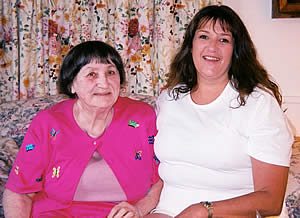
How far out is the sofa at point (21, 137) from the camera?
149cm

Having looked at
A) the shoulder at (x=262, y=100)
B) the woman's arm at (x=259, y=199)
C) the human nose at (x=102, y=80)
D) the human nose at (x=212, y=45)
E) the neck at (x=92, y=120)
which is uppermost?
the human nose at (x=212, y=45)

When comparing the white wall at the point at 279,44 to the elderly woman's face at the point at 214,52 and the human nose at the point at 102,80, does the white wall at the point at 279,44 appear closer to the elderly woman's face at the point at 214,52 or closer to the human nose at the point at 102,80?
the elderly woman's face at the point at 214,52

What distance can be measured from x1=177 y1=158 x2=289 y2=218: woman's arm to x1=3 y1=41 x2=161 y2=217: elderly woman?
0.34 meters

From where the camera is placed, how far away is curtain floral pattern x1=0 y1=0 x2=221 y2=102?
2422mm

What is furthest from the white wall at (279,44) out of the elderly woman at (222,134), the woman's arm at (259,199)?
the woman's arm at (259,199)

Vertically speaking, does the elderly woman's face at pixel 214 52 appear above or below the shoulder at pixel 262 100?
above

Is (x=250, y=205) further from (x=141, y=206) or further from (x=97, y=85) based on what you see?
(x=97, y=85)

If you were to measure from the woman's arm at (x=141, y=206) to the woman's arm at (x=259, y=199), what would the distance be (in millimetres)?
253

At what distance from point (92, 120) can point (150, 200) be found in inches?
17.6

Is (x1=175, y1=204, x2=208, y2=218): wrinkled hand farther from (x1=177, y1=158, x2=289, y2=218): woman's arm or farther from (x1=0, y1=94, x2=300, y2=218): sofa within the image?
(x1=0, y1=94, x2=300, y2=218): sofa

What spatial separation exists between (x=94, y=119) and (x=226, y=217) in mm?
702

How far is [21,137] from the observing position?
186 cm

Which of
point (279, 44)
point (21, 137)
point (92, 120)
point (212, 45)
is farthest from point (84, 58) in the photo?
point (279, 44)

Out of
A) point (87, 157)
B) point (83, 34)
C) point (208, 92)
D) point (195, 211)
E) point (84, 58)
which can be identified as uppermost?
point (83, 34)
